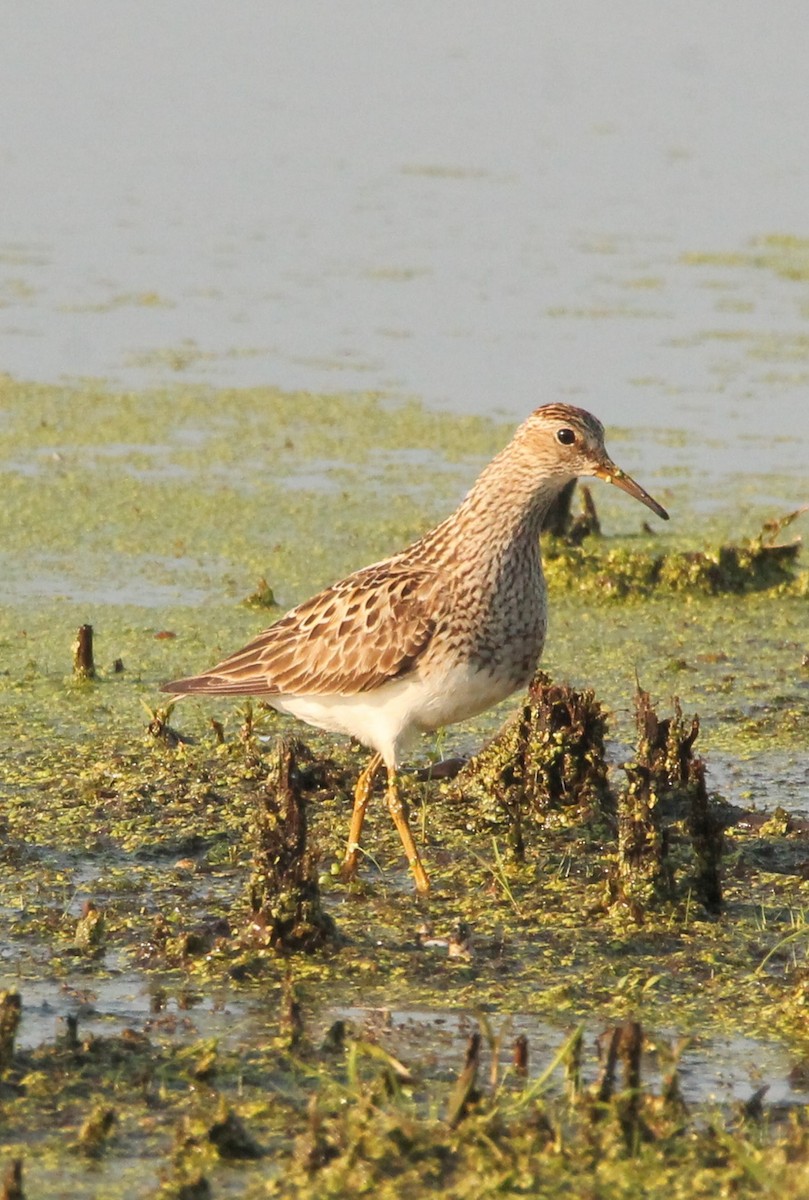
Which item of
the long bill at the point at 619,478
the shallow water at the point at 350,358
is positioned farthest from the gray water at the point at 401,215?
the long bill at the point at 619,478

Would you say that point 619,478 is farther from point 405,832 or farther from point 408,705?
point 405,832

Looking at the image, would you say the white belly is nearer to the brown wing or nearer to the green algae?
the brown wing

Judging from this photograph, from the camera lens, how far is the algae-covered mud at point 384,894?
4.66 metres

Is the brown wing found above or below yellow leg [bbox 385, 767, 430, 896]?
above

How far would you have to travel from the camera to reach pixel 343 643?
6.72 meters

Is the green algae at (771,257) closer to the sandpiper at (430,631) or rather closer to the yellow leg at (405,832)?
the sandpiper at (430,631)

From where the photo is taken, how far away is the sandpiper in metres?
6.55

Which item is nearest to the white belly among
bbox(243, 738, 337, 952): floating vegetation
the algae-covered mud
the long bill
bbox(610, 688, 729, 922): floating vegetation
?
the algae-covered mud

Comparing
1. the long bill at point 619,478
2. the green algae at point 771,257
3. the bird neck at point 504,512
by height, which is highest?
the green algae at point 771,257

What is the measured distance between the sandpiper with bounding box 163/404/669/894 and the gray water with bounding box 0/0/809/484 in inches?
206

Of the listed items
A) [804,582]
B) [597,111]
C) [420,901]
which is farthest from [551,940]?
[597,111]

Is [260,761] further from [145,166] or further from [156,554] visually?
[145,166]

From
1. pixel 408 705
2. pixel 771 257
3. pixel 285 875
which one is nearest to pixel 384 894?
pixel 408 705

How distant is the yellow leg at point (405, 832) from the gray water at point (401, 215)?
19.2 ft
